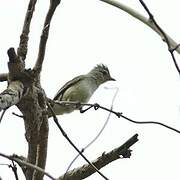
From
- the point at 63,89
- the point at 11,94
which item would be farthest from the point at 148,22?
the point at 63,89

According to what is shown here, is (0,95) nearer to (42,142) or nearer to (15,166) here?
(15,166)

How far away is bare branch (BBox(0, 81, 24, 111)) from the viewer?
8.22 feet

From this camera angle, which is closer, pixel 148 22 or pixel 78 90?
pixel 148 22

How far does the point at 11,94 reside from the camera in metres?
2.67

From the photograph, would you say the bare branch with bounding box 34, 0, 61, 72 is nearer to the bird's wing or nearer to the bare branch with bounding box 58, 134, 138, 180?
the bare branch with bounding box 58, 134, 138, 180

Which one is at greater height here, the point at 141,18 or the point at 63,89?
the point at 63,89

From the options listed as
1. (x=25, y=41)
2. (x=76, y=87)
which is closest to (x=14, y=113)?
(x=25, y=41)

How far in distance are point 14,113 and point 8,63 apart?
21.1 inches

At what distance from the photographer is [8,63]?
10.0ft

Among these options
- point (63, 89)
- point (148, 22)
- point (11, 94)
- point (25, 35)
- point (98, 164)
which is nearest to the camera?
point (11, 94)

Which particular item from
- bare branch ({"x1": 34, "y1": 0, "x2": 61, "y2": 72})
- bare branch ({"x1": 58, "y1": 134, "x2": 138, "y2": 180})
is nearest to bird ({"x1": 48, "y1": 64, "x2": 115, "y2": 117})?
bare branch ({"x1": 58, "y1": 134, "x2": 138, "y2": 180})

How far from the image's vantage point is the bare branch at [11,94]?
8.22ft

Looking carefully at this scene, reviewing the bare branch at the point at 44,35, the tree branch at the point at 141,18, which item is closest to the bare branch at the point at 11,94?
the bare branch at the point at 44,35

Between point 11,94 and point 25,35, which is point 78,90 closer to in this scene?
point 25,35
